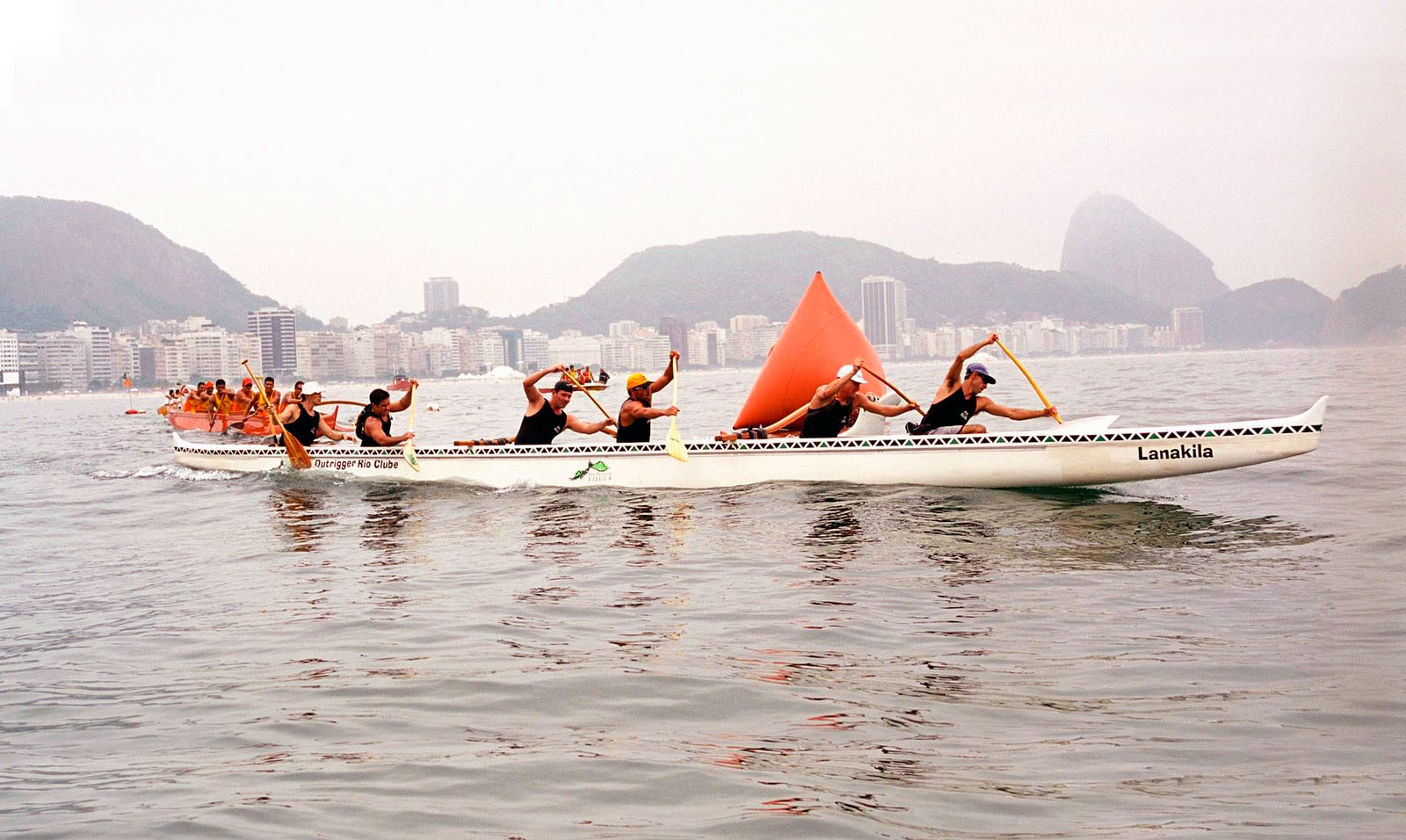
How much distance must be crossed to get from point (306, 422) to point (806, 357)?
340 inches

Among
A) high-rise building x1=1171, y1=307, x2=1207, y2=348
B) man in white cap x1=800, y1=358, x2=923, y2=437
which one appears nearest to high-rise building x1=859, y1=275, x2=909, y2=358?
high-rise building x1=1171, y1=307, x2=1207, y2=348

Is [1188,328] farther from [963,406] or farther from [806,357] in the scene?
[963,406]

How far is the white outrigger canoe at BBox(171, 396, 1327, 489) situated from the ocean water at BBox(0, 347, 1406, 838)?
0.51 meters

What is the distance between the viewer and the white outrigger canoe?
1255 centimetres

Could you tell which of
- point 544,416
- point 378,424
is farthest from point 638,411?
point 378,424

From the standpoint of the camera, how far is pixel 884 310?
162 m

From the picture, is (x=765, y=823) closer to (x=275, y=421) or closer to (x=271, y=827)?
(x=271, y=827)

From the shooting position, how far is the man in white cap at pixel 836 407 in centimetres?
1453

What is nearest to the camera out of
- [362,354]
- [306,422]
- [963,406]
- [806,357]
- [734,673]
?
[734,673]

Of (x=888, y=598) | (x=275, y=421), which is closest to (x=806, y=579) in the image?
(x=888, y=598)

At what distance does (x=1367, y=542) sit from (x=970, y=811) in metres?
7.60

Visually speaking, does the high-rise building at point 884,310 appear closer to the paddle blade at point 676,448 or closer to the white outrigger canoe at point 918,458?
the white outrigger canoe at point 918,458

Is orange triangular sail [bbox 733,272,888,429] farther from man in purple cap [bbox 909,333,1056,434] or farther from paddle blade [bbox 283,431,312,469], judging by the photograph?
paddle blade [bbox 283,431,312,469]

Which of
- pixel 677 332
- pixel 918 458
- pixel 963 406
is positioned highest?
pixel 677 332
